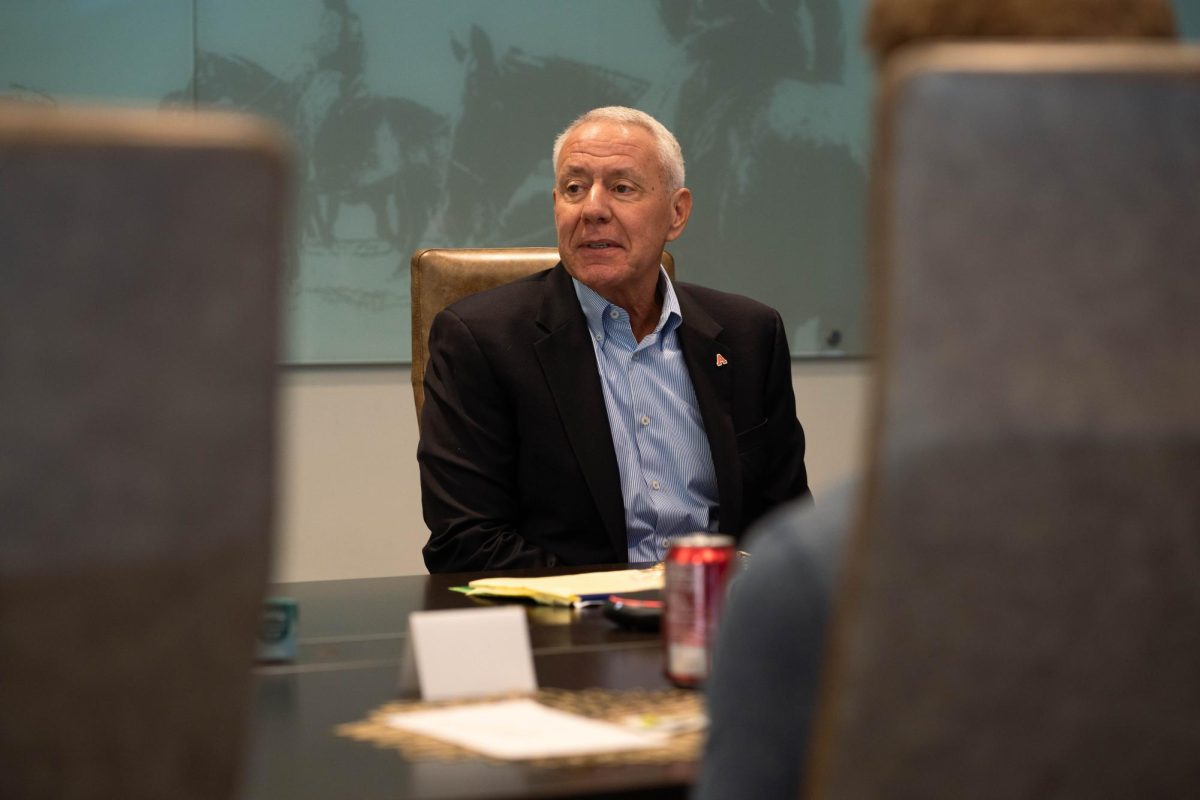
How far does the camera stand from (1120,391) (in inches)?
31.4

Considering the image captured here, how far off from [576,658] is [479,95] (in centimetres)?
279

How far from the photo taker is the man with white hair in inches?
107

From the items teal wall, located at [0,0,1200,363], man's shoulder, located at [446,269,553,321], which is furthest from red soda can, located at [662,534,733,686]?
teal wall, located at [0,0,1200,363]

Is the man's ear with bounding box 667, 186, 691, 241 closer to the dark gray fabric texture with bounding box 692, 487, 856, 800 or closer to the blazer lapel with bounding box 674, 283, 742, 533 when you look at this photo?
the blazer lapel with bounding box 674, 283, 742, 533

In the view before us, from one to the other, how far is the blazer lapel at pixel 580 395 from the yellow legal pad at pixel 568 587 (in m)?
0.50

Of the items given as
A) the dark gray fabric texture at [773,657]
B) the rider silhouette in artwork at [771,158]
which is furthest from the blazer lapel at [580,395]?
the dark gray fabric texture at [773,657]

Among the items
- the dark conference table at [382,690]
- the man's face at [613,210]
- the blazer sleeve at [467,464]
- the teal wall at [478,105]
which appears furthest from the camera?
the teal wall at [478,105]

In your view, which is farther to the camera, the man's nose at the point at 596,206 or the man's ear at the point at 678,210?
the man's ear at the point at 678,210

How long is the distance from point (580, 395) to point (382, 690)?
1.39m

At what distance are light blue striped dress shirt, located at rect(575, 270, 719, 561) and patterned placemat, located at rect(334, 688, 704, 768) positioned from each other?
135 centimetres

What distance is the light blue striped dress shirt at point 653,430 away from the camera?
2770 millimetres

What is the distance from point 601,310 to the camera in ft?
9.71

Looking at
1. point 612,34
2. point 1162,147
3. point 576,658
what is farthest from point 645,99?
point 1162,147

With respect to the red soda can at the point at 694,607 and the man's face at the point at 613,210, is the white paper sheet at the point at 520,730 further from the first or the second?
the man's face at the point at 613,210
